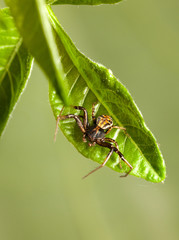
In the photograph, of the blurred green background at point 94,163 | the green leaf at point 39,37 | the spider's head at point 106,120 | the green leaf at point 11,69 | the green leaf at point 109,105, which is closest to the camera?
the green leaf at point 39,37

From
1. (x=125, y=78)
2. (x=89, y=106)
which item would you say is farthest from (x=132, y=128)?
(x=125, y=78)

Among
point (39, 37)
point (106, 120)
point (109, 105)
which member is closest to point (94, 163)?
point (106, 120)

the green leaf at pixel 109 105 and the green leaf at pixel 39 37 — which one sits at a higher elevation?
the green leaf at pixel 39 37

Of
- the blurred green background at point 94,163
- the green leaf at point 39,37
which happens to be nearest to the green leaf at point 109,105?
the green leaf at point 39,37

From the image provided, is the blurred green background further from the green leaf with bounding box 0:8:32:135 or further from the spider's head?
the green leaf with bounding box 0:8:32:135

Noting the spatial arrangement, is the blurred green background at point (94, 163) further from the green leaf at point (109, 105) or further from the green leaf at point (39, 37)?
Answer: the green leaf at point (39, 37)

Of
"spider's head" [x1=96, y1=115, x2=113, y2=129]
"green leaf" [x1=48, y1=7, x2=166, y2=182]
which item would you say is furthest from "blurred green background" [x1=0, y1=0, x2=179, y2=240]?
"green leaf" [x1=48, y1=7, x2=166, y2=182]
